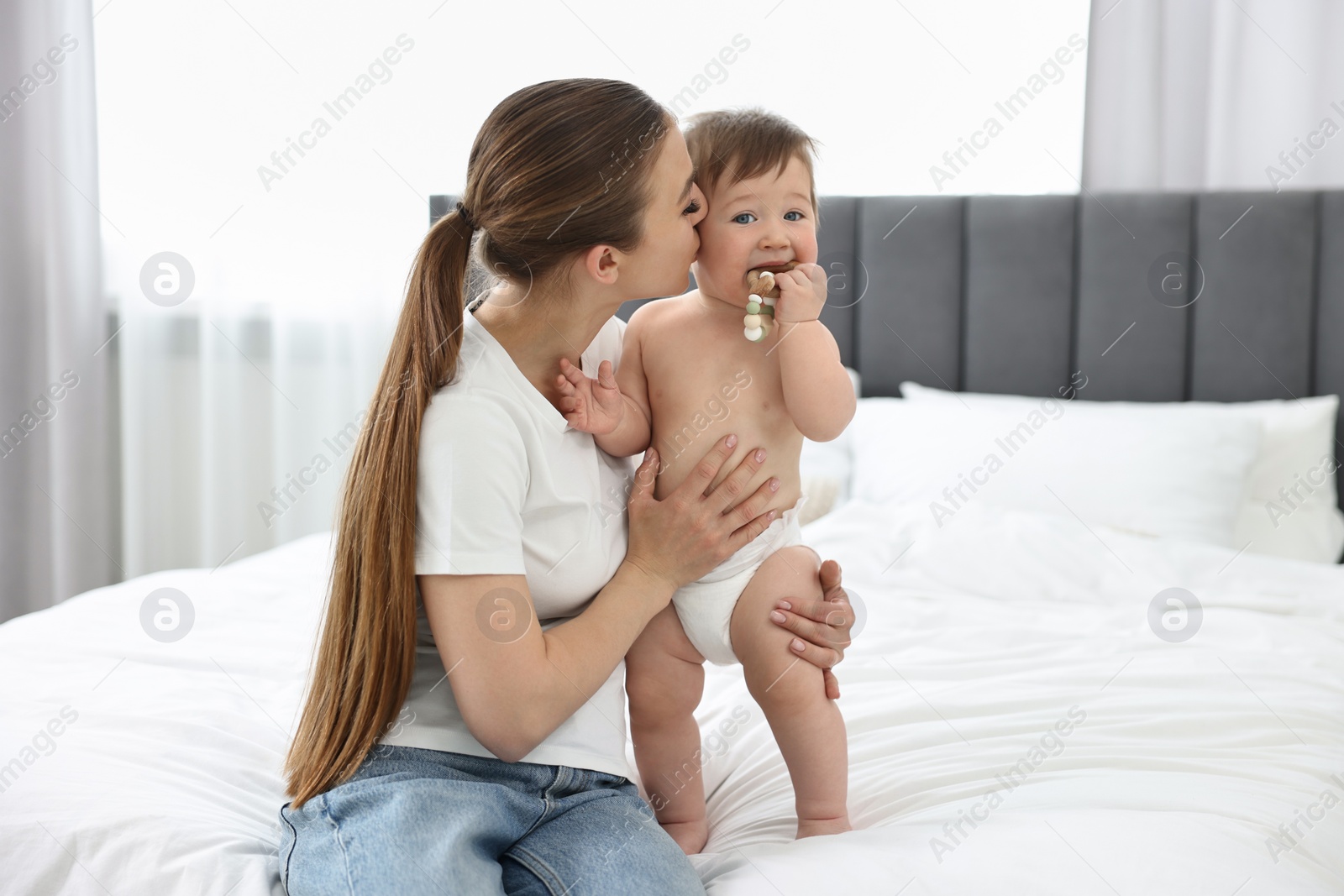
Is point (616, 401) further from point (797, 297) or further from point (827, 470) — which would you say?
point (827, 470)

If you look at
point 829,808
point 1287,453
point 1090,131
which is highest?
point 1090,131

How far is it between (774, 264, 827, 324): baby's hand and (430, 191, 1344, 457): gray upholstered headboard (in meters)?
1.52

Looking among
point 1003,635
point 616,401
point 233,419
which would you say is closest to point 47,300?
point 233,419

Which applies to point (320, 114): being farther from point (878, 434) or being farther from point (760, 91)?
point (878, 434)

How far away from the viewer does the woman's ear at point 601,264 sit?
1012mm

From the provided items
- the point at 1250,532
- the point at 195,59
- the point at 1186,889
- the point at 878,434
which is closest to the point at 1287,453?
the point at 1250,532

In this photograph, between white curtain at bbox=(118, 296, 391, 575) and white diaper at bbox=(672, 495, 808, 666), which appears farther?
white curtain at bbox=(118, 296, 391, 575)

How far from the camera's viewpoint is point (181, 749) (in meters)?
1.04

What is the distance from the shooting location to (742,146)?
113 cm

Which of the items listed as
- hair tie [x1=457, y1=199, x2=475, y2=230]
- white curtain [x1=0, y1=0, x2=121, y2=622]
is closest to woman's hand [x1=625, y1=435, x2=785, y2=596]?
hair tie [x1=457, y1=199, x2=475, y2=230]

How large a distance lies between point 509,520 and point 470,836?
0.92 feet

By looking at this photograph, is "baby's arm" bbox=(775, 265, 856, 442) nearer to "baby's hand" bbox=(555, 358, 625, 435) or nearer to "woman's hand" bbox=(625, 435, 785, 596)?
"woman's hand" bbox=(625, 435, 785, 596)

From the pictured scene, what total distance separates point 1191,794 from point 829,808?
0.37 meters

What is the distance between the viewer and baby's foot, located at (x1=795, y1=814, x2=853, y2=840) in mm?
993
